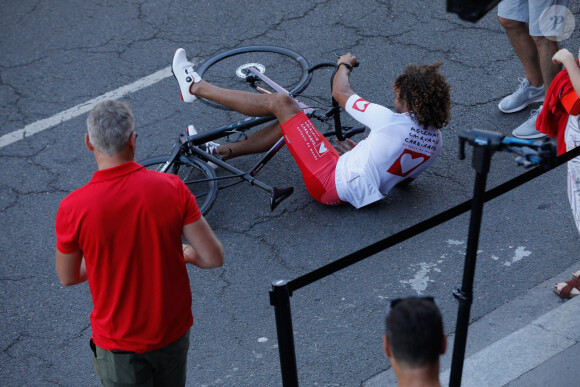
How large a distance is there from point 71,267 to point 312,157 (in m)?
2.46

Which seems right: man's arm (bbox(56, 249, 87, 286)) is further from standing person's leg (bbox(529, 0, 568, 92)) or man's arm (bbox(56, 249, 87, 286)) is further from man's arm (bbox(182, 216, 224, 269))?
standing person's leg (bbox(529, 0, 568, 92))

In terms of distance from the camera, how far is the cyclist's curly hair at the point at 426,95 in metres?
4.66

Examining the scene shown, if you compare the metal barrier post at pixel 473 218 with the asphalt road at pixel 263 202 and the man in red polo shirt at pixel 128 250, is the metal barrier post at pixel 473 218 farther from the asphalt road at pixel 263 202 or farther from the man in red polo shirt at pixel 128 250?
the asphalt road at pixel 263 202

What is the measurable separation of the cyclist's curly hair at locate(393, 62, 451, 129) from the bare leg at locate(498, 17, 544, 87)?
1.54m

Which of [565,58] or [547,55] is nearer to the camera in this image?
[565,58]

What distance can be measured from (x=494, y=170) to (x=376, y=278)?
1.54 meters

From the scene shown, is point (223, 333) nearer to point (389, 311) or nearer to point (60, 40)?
point (389, 311)

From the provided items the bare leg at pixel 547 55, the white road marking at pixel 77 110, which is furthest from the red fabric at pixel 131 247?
the bare leg at pixel 547 55

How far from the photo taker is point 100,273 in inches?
115

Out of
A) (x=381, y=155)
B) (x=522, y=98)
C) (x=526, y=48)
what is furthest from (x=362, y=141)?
(x=526, y=48)

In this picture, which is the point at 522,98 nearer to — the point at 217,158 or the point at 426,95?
the point at 426,95

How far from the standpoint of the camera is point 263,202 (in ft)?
17.7

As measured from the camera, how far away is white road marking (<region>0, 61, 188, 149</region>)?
627cm

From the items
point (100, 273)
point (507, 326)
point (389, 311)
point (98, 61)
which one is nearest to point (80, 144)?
point (98, 61)
